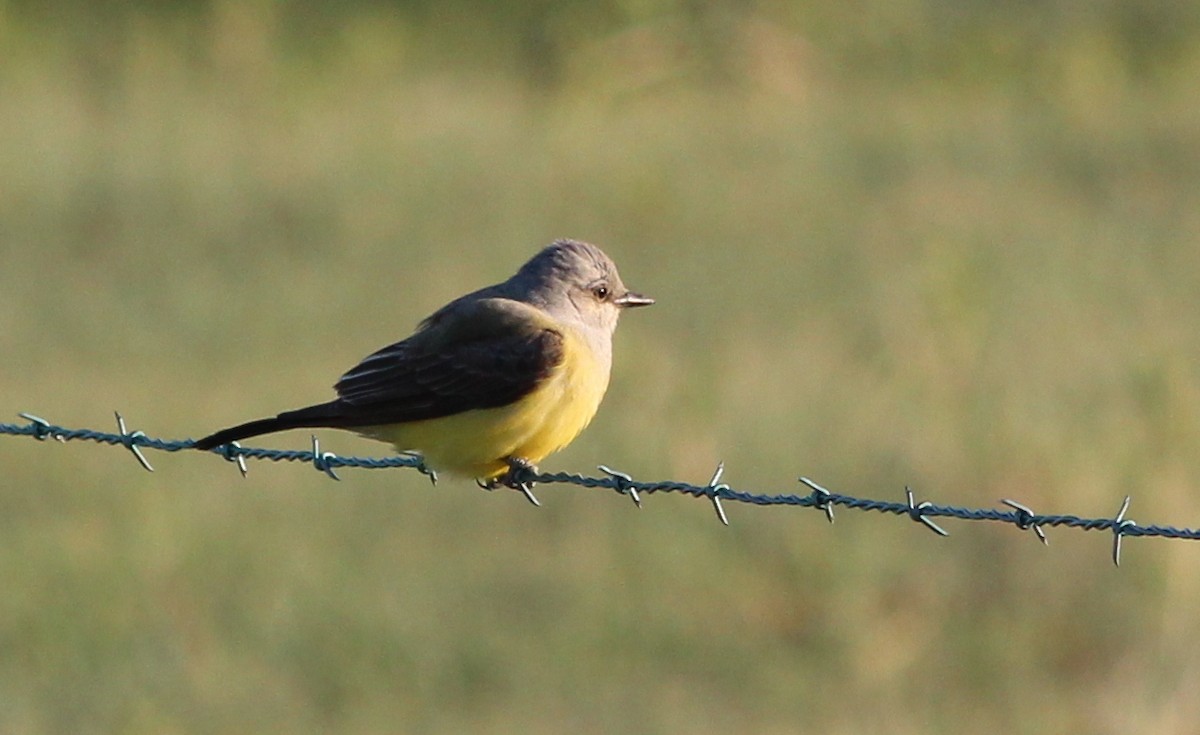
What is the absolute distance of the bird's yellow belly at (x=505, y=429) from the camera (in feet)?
18.7

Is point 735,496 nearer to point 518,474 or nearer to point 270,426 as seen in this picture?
point 518,474

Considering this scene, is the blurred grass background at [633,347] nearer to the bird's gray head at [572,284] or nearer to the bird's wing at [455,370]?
the bird's gray head at [572,284]

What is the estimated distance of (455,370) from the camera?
5.75 meters

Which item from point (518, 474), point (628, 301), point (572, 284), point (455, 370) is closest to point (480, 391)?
point (455, 370)

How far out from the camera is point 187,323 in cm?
1242

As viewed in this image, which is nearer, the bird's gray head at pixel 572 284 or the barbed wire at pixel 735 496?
the barbed wire at pixel 735 496

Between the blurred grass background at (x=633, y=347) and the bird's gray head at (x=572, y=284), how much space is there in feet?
6.18

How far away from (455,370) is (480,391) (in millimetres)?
105

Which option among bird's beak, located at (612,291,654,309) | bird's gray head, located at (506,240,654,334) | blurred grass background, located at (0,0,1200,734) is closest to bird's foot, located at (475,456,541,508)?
bird's gray head, located at (506,240,654,334)

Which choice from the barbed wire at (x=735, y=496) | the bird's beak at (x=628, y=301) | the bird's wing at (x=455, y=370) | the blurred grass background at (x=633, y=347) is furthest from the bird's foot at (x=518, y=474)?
the blurred grass background at (x=633, y=347)

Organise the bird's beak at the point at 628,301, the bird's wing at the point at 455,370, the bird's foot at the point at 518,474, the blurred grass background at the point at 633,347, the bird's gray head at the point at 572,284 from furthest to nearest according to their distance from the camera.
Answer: the blurred grass background at the point at 633,347 → the bird's beak at the point at 628,301 → the bird's gray head at the point at 572,284 → the bird's foot at the point at 518,474 → the bird's wing at the point at 455,370

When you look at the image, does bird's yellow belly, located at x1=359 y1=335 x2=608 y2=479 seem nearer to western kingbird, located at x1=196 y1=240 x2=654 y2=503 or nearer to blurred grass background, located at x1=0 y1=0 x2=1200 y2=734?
western kingbird, located at x1=196 y1=240 x2=654 y2=503

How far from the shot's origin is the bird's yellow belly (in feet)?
18.7

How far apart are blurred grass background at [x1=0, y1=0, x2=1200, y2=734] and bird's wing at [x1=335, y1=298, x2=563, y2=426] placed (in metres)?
2.09
